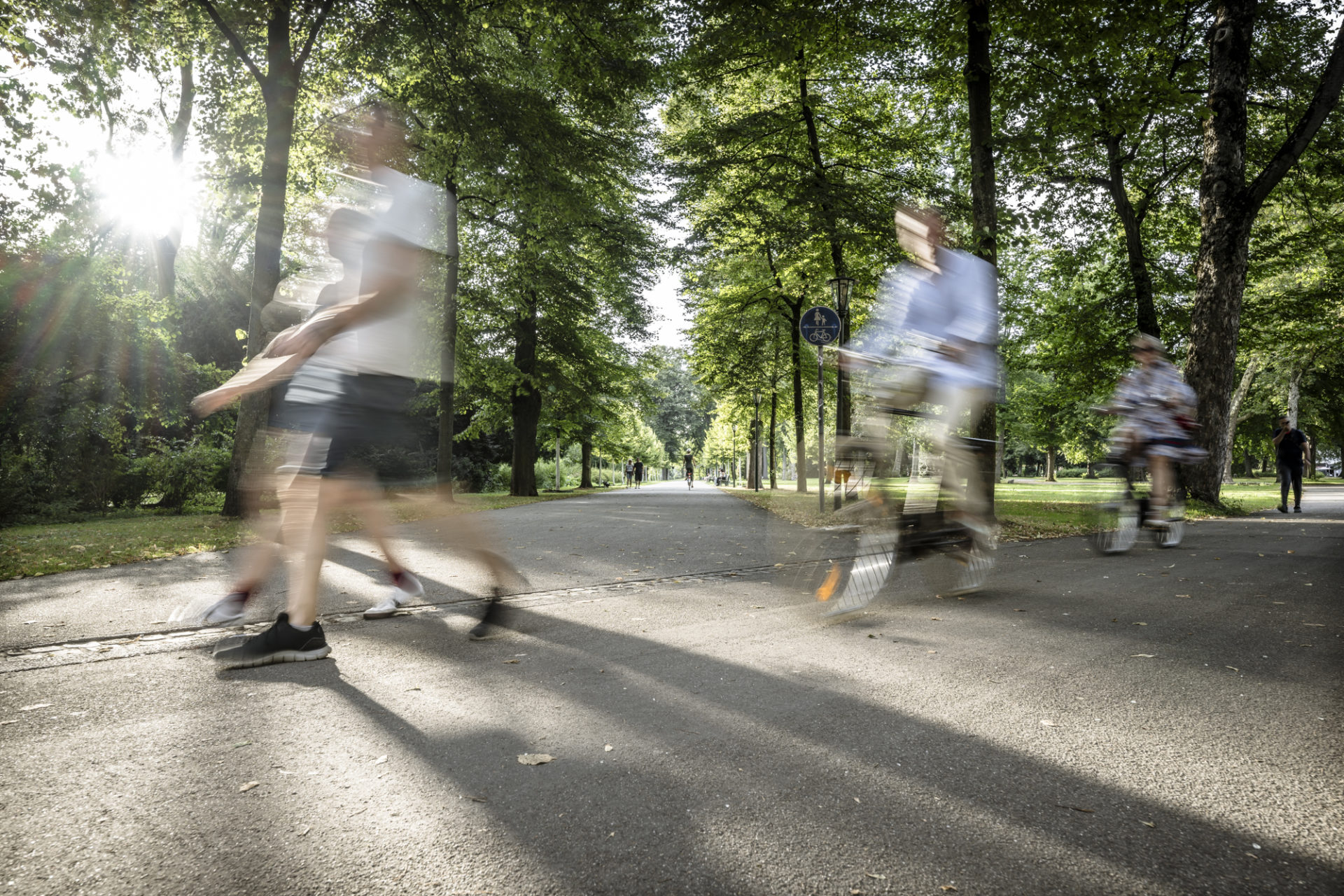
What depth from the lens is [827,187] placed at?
13688mm

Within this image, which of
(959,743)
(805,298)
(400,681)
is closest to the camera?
(959,743)

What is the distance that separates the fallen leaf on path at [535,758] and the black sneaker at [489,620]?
5.43 feet

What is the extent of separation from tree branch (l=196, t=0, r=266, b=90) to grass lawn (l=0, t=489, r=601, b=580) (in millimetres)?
7597

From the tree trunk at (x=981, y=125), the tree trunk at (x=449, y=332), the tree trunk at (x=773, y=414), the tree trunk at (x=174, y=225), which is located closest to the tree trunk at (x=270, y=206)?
the tree trunk at (x=449, y=332)

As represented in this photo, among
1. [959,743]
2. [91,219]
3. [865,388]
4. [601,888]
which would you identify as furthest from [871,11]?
[91,219]

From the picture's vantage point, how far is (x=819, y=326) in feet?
38.0

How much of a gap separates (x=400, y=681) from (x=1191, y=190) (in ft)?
69.2

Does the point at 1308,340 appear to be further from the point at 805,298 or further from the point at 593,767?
the point at 593,767

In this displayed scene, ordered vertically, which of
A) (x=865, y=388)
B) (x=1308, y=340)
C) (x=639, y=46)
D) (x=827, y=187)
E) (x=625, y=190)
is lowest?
(x=865, y=388)

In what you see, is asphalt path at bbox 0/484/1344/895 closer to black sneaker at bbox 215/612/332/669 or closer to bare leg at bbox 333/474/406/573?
black sneaker at bbox 215/612/332/669

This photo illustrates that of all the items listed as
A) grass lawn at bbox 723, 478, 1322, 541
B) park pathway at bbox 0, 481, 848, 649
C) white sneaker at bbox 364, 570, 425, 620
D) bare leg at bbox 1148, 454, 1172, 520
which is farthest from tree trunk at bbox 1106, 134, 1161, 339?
white sneaker at bbox 364, 570, 425, 620

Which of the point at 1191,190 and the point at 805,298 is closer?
the point at 1191,190

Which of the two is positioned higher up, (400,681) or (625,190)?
(625,190)

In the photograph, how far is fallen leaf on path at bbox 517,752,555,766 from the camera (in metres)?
2.25
